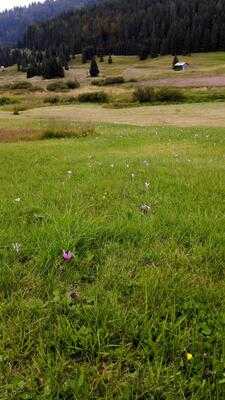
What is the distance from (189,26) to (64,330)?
19203cm

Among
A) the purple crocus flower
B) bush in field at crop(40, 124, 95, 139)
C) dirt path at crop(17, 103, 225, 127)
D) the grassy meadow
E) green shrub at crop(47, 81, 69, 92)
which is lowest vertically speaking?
green shrub at crop(47, 81, 69, 92)

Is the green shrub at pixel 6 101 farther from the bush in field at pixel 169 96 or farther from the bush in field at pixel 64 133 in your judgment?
the bush in field at pixel 64 133

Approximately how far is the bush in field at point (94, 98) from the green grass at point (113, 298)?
5880 centimetres

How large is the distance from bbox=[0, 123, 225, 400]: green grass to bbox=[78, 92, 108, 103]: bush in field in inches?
2315

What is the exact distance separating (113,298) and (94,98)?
64.5 metres

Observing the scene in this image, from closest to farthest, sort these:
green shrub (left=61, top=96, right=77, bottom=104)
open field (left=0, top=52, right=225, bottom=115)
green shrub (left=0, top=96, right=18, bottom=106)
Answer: open field (left=0, top=52, right=225, bottom=115) → green shrub (left=61, top=96, right=77, bottom=104) → green shrub (left=0, top=96, right=18, bottom=106)

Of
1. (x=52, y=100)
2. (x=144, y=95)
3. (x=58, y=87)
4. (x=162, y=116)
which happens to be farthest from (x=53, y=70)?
(x=162, y=116)

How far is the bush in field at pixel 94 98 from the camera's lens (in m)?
65.8

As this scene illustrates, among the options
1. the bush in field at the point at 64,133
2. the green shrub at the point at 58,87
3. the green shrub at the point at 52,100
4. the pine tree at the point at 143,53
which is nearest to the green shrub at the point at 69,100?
the green shrub at the point at 52,100

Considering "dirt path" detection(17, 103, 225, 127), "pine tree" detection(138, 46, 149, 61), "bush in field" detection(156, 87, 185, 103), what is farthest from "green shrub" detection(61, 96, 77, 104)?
"pine tree" detection(138, 46, 149, 61)

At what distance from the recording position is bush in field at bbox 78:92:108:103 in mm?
65750

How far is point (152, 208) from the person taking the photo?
7547mm

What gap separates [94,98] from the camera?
67125 mm

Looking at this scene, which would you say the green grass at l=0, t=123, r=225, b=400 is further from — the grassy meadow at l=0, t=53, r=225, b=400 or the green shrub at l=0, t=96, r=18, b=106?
the green shrub at l=0, t=96, r=18, b=106
